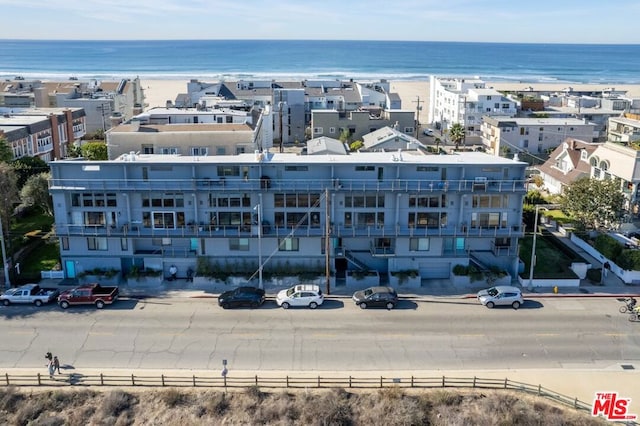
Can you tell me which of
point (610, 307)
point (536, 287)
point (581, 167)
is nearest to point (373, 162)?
point (536, 287)

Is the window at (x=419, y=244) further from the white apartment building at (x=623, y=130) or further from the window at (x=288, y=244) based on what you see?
the white apartment building at (x=623, y=130)

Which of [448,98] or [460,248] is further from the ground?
[448,98]

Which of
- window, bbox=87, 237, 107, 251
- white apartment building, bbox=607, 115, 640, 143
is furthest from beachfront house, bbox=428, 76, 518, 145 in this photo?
window, bbox=87, 237, 107, 251

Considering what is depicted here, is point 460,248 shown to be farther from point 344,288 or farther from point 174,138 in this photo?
point 174,138

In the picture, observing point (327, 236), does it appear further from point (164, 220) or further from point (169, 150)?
point (169, 150)

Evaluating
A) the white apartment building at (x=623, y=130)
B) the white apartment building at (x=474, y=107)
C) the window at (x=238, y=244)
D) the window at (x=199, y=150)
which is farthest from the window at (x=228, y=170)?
the white apartment building at (x=474, y=107)
